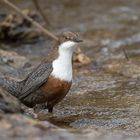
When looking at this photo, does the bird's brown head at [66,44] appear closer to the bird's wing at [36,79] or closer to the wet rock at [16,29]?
the bird's wing at [36,79]

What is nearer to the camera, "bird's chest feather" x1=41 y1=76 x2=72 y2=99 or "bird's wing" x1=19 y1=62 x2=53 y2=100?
"bird's chest feather" x1=41 y1=76 x2=72 y2=99

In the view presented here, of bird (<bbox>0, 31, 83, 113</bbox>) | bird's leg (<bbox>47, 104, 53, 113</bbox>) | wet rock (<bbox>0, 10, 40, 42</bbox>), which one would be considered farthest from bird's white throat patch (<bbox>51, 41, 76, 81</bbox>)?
wet rock (<bbox>0, 10, 40, 42</bbox>)

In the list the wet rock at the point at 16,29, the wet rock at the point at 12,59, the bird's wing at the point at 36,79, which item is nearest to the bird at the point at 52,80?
the bird's wing at the point at 36,79

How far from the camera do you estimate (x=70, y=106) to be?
6707 millimetres

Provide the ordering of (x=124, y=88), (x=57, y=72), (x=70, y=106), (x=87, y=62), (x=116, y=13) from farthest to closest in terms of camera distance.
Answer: (x=116, y=13) → (x=87, y=62) → (x=124, y=88) → (x=70, y=106) → (x=57, y=72)

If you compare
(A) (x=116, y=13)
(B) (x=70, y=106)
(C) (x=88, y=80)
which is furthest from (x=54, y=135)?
(A) (x=116, y=13)

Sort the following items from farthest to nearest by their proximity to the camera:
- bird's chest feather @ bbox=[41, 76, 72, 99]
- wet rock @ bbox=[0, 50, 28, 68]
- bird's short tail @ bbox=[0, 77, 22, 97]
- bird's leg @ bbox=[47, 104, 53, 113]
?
wet rock @ bbox=[0, 50, 28, 68] < bird's short tail @ bbox=[0, 77, 22, 97] < bird's leg @ bbox=[47, 104, 53, 113] < bird's chest feather @ bbox=[41, 76, 72, 99]

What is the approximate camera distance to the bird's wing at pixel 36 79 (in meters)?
6.18

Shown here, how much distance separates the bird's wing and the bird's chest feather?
0.07 metres

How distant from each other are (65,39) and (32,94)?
69cm

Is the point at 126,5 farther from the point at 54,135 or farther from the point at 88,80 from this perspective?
the point at 54,135

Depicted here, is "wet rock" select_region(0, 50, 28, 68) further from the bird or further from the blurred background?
the bird

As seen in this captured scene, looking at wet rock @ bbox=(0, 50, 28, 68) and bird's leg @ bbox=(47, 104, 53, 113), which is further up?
wet rock @ bbox=(0, 50, 28, 68)

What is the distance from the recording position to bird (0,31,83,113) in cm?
606
